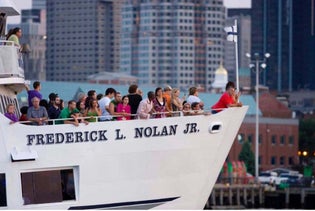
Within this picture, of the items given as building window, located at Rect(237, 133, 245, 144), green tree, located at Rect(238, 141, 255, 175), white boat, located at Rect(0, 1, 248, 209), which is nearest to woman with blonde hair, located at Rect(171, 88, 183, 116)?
white boat, located at Rect(0, 1, 248, 209)

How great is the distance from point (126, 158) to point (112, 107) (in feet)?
→ 3.94

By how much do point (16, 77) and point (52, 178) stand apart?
234cm

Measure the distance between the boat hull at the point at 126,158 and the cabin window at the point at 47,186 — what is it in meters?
0.08

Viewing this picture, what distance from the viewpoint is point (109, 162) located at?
31.2 metres

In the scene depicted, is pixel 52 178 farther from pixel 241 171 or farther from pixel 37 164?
pixel 241 171

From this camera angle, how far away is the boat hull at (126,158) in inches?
1216

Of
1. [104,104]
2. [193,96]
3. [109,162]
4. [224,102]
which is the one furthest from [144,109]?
[193,96]

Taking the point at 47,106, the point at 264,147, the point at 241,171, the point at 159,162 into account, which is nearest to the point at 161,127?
the point at 159,162

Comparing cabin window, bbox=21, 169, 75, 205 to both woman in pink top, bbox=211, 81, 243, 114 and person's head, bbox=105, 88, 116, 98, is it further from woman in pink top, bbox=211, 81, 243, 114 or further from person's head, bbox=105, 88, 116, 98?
woman in pink top, bbox=211, 81, 243, 114

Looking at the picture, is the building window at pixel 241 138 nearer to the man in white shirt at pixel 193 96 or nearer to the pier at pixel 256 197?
the pier at pixel 256 197

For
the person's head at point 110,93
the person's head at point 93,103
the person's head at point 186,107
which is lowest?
the person's head at point 186,107

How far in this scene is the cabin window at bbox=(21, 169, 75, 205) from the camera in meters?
31.0

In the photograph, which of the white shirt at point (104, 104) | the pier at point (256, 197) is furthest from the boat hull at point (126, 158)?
the pier at point (256, 197)

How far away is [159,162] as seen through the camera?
3158 cm
